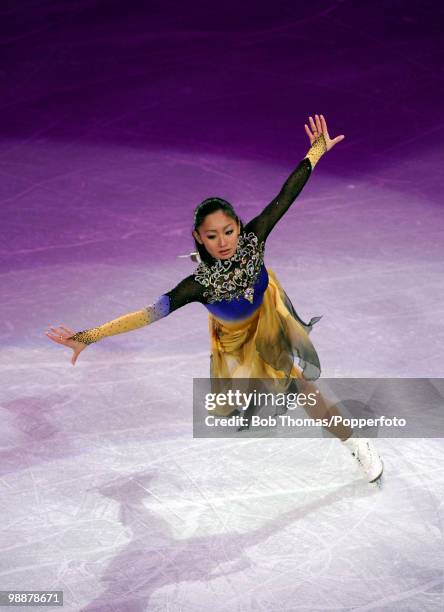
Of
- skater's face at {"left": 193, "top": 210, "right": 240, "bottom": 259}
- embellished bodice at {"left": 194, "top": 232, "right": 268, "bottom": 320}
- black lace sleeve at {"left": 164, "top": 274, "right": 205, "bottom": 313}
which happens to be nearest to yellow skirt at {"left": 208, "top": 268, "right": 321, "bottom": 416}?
embellished bodice at {"left": 194, "top": 232, "right": 268, "bottom": 320}

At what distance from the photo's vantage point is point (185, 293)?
371 cm

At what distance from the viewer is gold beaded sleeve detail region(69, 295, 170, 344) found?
366 cm

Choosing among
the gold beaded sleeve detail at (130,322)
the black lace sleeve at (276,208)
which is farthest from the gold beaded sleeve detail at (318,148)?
the gold beaded sleeve detail at (130,322)

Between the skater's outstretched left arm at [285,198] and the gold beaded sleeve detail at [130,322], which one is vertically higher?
the skater's outstretched left arm at [285,198]

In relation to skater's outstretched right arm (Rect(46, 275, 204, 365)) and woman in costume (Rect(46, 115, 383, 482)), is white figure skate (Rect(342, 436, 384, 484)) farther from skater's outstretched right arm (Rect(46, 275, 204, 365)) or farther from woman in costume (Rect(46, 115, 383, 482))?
skater's outstretched right arm (Rect(46, 275, 204, 365))

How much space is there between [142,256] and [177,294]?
7.83ft

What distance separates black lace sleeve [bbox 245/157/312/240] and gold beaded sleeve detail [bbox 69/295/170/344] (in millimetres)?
471

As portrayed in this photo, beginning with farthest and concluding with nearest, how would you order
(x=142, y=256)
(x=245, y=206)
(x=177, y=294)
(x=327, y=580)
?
(x=245, y=206) → (x=142, y=256) → (x=177, y=294) → (x=327, y=580)

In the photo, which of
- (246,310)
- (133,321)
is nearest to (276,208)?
(246,310)

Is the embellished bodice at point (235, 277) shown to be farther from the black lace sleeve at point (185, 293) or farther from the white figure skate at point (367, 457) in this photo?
the white figure skate at point (367, 457)

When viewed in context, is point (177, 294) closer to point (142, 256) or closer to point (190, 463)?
point (190, 463)


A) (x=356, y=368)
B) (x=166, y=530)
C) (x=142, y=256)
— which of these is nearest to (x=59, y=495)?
(x=166, y=530)

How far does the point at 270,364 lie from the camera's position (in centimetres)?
402

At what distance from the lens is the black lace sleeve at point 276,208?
12.4 ft
